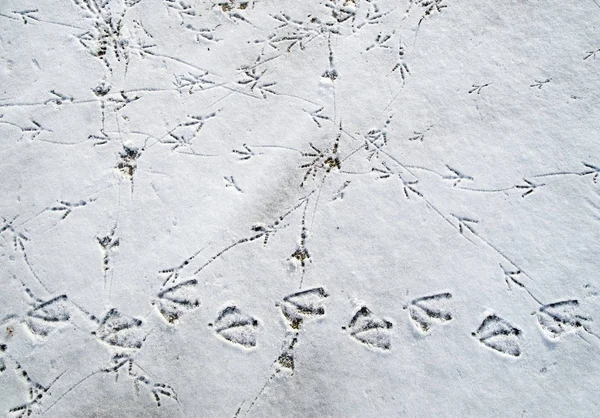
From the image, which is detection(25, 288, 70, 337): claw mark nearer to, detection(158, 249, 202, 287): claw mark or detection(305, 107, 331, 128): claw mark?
detection(158, 249, 202, 287): claw mark

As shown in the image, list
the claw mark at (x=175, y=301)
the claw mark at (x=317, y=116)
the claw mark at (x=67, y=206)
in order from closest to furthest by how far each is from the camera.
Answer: the claw mark at (x=175, y=301) < the claw mark at (x=67, y=206) < the claw mark at (x=317, y=116)

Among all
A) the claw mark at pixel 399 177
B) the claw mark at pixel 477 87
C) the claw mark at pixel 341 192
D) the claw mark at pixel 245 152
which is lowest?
the claw mark at pixel 341 192

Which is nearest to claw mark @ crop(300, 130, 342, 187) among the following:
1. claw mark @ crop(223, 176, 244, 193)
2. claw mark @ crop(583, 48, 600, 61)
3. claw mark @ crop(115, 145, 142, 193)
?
claw mark @ crop(223, 176, 244, 193)

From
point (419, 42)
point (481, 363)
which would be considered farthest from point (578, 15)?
point (481, 363)

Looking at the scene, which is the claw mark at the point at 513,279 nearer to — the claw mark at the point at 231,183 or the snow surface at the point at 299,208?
the snow surface at the point at 299,208

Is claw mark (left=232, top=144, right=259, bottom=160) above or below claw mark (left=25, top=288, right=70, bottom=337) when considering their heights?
above

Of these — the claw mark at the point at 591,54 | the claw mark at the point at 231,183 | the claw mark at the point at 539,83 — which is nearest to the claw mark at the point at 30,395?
the claw mark at the point at 231,183

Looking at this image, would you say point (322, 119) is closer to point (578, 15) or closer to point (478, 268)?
point (478, 268)
